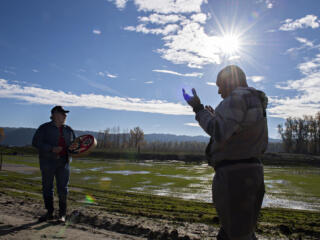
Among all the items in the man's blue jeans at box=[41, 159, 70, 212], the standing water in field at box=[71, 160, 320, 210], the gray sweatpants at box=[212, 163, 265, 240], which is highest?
the gray sweatpants at box=[212, 163, 265, 240]

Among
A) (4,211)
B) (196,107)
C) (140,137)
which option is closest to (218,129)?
(196,107)

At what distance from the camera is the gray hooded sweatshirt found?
237 centimetres

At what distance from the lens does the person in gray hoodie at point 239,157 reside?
2385mm

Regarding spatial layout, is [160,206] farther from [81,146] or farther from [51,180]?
[51,180]

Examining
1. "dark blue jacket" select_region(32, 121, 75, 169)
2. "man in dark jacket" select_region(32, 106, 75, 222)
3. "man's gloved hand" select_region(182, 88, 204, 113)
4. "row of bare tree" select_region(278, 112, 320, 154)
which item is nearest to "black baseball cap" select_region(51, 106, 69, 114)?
"man in dark jacket" select_region(32, 106, 75, 222)

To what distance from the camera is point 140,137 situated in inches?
6235

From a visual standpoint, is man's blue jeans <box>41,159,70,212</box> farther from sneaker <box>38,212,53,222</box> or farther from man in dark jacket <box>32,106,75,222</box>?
sneaker <box>38,212,53,222</box>

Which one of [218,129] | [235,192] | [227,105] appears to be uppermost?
[227,105]

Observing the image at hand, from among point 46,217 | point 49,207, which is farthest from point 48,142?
point 46,217

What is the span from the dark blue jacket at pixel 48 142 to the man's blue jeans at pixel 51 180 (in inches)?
3.3

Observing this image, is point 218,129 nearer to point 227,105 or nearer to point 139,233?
point 227,105

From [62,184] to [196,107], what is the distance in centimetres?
427

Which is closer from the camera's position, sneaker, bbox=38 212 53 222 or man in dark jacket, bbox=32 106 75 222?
Answer: sneaker, bbox=38 212 53 222

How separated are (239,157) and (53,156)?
14.8ft
